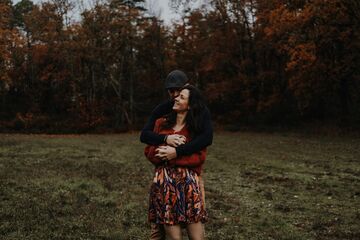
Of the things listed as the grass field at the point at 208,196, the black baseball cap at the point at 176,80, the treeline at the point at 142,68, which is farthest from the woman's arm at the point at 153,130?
the treeline at the point at 142,68

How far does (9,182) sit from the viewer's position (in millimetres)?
13250

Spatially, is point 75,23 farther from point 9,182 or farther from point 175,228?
point 175,228

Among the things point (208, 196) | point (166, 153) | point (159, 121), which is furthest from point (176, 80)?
point (208, 196)

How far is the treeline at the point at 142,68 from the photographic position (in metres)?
45.0

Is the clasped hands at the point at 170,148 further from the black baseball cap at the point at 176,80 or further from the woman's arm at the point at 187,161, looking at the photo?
the black baseball cap at the point at 176,80

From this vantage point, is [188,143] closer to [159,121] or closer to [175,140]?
[175,140]

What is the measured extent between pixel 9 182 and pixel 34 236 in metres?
6.27

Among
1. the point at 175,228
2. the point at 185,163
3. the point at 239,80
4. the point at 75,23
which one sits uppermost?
the point at 75,23

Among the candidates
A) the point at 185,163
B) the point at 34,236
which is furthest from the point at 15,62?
the point at 185,163

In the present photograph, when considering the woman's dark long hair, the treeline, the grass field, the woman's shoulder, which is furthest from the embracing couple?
the treeline

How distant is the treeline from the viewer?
1773 inches

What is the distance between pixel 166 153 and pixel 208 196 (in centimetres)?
797

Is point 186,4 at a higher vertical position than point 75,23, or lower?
higher

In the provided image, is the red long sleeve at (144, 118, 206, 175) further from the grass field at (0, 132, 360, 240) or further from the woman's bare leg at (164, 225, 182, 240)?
the grass field at (0, 132, 360, 240)
